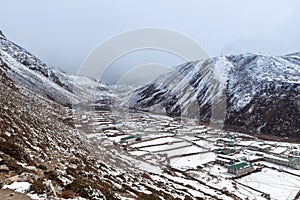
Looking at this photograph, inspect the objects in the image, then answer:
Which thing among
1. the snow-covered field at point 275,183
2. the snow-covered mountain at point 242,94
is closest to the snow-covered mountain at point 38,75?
the snow-covered mountain at point 242,94

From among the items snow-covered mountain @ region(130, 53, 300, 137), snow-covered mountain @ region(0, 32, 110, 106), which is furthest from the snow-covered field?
snow-covered mountain @ region(0, 32, 110, 106)

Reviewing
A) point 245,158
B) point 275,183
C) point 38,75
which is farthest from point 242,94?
point 38,75

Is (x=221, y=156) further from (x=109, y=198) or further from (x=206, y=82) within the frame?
(x=206, y=82)

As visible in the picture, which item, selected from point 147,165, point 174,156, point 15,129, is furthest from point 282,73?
point 15,129

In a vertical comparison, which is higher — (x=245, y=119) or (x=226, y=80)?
(x=226, y=80)

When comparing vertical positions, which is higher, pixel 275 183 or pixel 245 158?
pixel 245 158

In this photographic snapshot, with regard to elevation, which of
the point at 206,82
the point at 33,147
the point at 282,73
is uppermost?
the point at 282,73

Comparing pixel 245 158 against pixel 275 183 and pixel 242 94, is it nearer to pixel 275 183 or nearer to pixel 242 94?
pixel 275 183

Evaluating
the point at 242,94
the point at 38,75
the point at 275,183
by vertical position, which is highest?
the point at 242,94

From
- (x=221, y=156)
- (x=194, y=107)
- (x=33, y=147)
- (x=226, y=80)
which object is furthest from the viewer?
(x=226, y=80)
